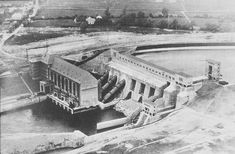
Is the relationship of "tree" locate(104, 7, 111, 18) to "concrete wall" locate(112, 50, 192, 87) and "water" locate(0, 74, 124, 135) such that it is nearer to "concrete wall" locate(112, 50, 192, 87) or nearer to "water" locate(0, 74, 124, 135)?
"concrete wall" locate(112, 50, 192, 87)

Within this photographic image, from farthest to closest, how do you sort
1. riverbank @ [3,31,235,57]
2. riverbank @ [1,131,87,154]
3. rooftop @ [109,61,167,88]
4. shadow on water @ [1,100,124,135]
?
riverbank @ [3,31,235,57], rooftop @ [109,61,167,88], shadow on water @ [1,100,124,135], riverbank @ [1,131,87,154]

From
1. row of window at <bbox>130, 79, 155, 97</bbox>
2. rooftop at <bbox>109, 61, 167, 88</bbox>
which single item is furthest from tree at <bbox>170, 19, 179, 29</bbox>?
row of window at <bbox>130, 79, 155, 97</bbox>

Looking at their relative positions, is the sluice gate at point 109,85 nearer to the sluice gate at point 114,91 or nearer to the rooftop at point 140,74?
the sluice gate at point 114,91

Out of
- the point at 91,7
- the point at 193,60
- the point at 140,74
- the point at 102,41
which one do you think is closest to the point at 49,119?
the point at 140,74

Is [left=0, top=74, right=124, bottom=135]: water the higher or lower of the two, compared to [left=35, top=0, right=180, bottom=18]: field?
lower

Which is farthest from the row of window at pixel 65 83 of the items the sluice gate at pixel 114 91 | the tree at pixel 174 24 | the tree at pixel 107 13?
the tree at pixel 174 24

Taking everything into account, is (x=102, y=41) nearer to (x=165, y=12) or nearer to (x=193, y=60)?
(x=165, y=12)
